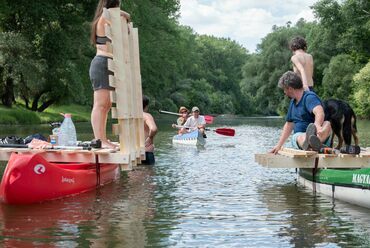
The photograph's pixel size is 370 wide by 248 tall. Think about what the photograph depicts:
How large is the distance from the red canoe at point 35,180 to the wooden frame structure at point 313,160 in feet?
8.68

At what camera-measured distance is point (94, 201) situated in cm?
823

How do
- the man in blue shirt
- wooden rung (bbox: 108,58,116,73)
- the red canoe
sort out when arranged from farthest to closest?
the man in blue shirt < wooden rung (bbox: 108,58,116,73) < the red canoe

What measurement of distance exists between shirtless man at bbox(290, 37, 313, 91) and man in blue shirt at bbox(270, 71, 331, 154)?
0.56 metres

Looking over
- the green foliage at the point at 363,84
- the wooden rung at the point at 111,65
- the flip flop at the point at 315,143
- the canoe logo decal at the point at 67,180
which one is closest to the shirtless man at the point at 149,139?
the canoe logo decal at the point at 67,180

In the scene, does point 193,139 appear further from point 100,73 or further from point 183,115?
point 100,73

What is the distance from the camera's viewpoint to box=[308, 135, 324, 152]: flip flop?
27.5 feet

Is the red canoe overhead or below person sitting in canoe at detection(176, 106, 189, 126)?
below

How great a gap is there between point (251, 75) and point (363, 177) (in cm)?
6434

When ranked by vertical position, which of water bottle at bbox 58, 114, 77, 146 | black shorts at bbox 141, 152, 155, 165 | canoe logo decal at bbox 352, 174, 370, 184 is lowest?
black shorts at bbox 141, 152, 155, 165

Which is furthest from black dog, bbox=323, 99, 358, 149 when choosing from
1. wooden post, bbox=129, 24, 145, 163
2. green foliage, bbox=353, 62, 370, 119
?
green foliage, bbox=353, 62, 370, 119

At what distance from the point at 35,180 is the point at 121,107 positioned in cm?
142

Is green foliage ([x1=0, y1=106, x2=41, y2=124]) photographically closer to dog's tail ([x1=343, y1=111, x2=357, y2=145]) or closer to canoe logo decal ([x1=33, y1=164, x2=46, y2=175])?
dog's tail ([x1=343, y1=111, x2=357, y2=145])

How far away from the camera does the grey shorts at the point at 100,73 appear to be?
28.8 feet

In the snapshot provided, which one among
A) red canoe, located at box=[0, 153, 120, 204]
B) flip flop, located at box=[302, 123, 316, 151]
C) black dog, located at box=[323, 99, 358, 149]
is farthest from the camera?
black dog, located at box=[323, 99, 358, 149]
